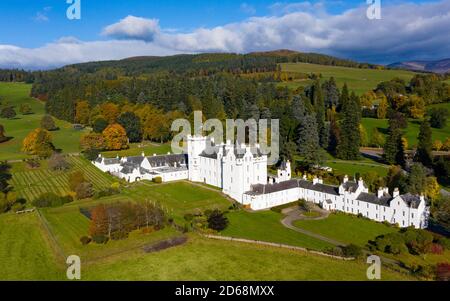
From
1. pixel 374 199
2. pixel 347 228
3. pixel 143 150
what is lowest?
pixel 347 228

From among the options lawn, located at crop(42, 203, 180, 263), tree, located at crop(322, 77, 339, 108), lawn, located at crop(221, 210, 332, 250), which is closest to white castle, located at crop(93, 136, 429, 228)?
lawn, located at crop(221, 210, 332, 250)

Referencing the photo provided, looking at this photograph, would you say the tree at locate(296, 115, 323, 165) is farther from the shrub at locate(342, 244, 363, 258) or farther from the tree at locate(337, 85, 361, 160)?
the shrub at locate(342, 244, 363, 258)

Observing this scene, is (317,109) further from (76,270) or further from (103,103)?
(76,270)

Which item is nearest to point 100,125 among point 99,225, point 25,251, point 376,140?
point 99,225

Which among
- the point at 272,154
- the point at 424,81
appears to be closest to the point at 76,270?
the point at 272,154

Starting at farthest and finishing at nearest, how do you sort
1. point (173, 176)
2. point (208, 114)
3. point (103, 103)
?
point (103, 103) → point (208, 114) → point (173, 176)

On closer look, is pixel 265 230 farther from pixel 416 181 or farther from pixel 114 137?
pixel 114 137
